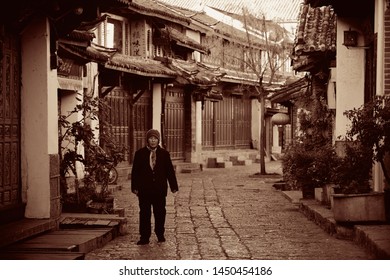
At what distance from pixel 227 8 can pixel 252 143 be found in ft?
25.7

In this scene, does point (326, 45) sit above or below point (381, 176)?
above

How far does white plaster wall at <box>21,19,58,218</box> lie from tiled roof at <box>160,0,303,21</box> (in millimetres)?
32429

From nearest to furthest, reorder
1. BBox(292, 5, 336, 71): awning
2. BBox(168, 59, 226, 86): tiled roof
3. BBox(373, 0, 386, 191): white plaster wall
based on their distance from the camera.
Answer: BBox(373, 0, 386, 191): white plaster wall, BBox(292, 5, 336, 71): awning, BBox(168, 59, 226, 86): tiled roof

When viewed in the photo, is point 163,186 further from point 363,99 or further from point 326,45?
point 326,45

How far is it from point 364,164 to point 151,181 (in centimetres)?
286

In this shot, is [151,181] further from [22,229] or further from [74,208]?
[74,208]

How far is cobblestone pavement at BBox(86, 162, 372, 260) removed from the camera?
10.3m

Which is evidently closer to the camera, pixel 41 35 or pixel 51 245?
pixel 51 245

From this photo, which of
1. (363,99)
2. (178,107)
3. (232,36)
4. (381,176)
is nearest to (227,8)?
(232,36)

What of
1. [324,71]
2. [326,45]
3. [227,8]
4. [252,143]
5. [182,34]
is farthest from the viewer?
[227,8]

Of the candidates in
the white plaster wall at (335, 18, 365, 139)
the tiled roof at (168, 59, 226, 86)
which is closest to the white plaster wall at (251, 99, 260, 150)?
the tiled roof at (168, 59, 226, 86)

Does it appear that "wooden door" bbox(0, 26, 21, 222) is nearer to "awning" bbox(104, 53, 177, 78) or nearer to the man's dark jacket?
the man's dark jacket

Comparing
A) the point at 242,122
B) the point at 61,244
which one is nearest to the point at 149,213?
the point at 61,244

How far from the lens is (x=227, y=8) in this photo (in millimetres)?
44438
